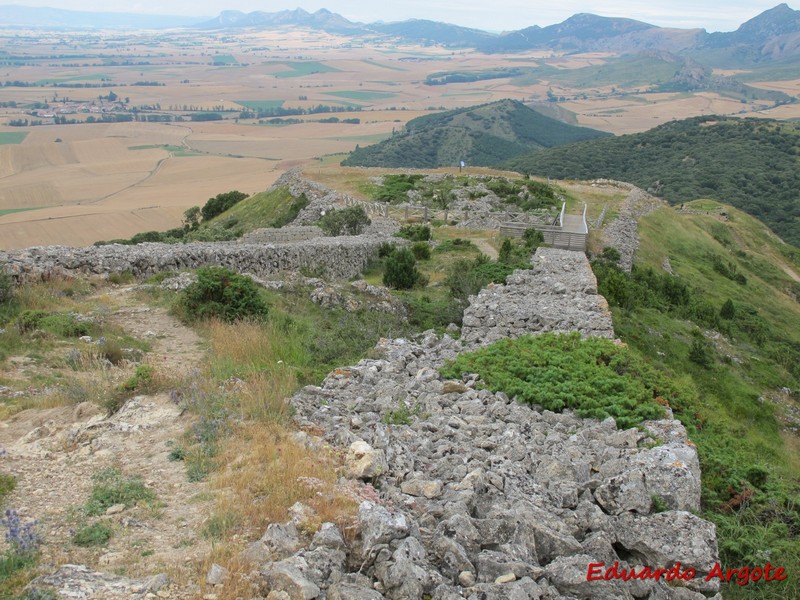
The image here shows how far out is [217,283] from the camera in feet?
40.4

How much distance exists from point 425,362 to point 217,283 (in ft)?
15.6

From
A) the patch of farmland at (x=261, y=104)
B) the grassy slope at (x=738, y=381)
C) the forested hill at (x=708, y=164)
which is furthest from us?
the patch of farmland at (x=261, y=104)

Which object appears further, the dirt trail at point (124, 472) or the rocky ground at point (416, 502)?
the dirt trail at point (124, 472)

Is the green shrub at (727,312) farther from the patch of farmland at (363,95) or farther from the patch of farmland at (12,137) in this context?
the patch of farmland at (363,95)

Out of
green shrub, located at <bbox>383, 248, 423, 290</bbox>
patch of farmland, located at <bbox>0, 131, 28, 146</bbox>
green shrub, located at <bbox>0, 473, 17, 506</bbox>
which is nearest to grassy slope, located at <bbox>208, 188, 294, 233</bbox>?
green shrub, located at <bbox>383, 248, 423, 290</bbox>

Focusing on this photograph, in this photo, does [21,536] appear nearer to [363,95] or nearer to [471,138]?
[471,138]

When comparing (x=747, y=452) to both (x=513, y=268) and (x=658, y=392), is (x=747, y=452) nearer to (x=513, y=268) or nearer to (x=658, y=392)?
(x=658, y=392)

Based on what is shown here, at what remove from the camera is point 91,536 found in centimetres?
489

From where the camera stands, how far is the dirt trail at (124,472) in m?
4.68

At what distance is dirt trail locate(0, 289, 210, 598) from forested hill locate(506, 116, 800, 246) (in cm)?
5637

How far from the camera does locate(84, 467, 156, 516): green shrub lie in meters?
5.34

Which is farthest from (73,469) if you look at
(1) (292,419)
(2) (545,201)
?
(2) (545,201)

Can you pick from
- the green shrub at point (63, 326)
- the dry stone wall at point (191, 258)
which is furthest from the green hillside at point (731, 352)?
the green shrub at point (63, 326)

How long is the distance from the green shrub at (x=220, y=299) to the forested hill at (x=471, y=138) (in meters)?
60.9
